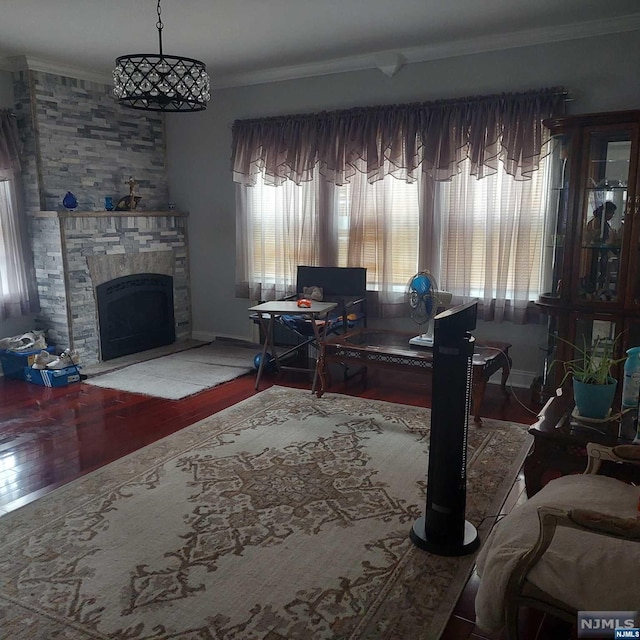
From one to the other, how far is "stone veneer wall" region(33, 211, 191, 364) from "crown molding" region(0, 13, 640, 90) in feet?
4.02

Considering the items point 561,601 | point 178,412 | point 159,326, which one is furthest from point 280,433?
point 159,326

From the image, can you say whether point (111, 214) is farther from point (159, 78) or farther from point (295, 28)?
point (159, 78)

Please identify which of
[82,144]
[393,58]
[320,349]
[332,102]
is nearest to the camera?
[320,349]

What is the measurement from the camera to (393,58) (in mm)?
4660

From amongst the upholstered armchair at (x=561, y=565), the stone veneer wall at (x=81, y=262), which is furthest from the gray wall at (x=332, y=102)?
the upholstered armchair at (x=561, y=565)

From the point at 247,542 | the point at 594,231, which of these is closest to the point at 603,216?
the point at 594,231

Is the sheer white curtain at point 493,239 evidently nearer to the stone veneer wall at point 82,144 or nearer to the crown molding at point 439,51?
the crown molding at point 439,51

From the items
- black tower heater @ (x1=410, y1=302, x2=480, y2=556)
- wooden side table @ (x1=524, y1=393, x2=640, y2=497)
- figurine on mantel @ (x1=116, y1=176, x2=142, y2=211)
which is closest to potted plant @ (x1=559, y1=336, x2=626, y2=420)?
wooden side table @ (x1=524, y1=393, x2=640, y2=497)

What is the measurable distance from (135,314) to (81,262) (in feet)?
2.57

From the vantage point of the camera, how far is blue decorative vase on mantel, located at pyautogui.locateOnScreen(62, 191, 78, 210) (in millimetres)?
4980

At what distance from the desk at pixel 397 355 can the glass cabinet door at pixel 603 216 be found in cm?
71

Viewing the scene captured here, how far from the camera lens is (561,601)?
60.9 inches

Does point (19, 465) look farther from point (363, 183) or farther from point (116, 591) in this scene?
point (363, 183)

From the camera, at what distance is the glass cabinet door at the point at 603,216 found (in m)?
3.73
